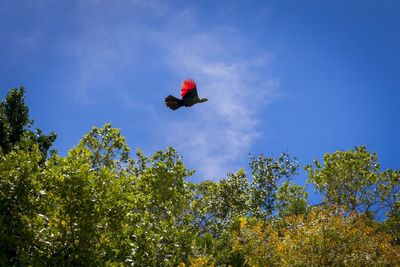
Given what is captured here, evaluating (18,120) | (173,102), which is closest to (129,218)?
(173,102)

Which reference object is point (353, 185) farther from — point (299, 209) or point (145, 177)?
point (145, 177)

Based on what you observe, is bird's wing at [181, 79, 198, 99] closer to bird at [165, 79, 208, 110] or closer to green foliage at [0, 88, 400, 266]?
bird at [165, 79, 208, 110]

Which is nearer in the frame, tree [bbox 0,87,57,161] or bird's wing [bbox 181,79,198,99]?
bird's wing [bbox 181,79,198,99]

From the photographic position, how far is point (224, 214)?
36.8 meters

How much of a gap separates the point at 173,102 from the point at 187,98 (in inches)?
17.0

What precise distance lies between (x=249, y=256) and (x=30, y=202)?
357 inches

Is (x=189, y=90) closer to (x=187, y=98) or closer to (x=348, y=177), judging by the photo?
(x=187, y=98)

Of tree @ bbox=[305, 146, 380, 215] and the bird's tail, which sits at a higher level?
tree @ bbox=[305, 146, 380, 215]

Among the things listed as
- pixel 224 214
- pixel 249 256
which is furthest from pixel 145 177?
pixel 224 214

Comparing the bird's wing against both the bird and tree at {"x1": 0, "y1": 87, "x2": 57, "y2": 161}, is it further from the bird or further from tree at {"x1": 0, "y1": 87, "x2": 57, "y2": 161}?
tree at {"x1": 0, "y1": 87, "x2": 57, "y2": 161}

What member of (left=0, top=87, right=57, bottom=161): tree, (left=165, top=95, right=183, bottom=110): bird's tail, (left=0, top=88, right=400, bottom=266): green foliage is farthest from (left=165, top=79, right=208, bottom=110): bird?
(left=0, top=87, right=57, bottom=161): tree

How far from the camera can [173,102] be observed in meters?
11.2

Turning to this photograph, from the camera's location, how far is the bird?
10923 millimetres

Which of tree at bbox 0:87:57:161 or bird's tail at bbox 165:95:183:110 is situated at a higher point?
tree at bbox 0:87:57:161
